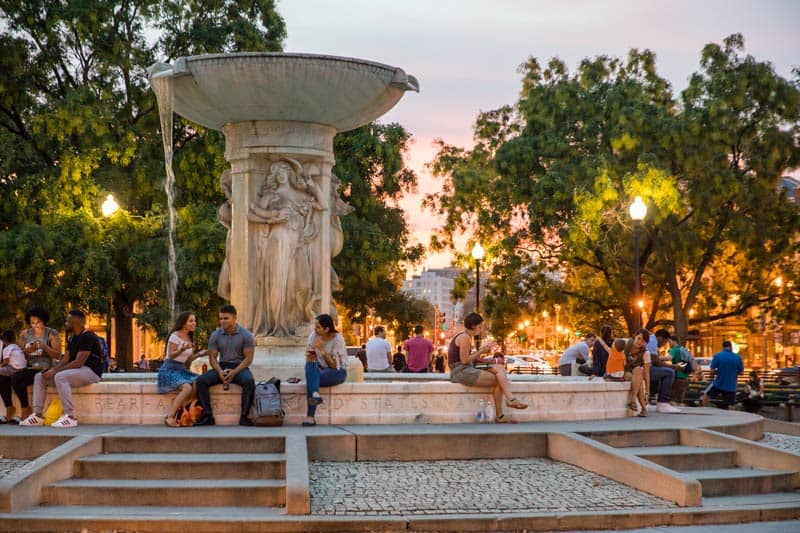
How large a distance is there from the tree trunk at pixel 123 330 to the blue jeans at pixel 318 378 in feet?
59.3

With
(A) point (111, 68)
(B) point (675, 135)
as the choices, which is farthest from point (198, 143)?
(B) point (675, 135)

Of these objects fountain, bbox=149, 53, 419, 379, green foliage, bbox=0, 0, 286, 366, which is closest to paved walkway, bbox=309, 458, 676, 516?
fountain, bbox=149, 53, 419, 379

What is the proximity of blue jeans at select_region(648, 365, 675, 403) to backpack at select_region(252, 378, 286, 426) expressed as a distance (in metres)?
6.71

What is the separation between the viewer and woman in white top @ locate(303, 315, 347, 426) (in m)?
13.0

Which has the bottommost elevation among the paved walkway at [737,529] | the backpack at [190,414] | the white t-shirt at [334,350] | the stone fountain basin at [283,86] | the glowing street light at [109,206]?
the paved walkway at [737,529]

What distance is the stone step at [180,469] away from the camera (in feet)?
36.1

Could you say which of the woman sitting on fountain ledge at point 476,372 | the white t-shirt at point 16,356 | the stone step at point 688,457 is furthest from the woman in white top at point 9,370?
the stone step at point 688,457

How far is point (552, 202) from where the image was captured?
3762 centimetres

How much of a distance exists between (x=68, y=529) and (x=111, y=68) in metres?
23.0

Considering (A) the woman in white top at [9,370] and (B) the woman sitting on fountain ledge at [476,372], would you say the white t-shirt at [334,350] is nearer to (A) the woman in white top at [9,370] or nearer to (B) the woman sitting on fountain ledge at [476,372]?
(B) the woman sitting on fountain ledge at [476,372]

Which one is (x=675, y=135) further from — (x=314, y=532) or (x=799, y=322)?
(x=314, y=532)

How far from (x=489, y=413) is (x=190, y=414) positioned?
3.50 meters

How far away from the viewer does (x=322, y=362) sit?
43.6 ft

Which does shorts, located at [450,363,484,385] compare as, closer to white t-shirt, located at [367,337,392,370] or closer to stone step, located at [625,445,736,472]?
stone step, located at [625,445,736,472]
